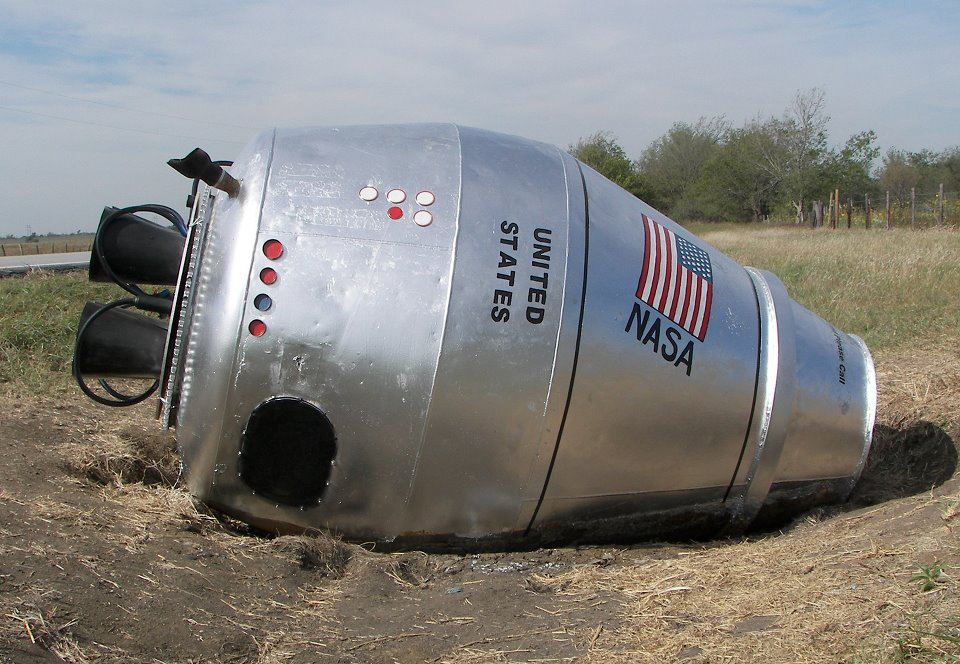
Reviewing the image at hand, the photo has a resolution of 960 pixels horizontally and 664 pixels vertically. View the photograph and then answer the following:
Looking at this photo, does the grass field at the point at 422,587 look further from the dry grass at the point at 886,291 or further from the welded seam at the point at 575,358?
the dry grass at the point at 886,291

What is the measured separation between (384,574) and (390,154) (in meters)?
2.20

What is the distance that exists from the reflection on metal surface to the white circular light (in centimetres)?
1

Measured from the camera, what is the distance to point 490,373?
14.2 ft

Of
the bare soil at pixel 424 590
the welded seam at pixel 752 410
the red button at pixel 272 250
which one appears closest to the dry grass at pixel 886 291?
the bare soil at pixel 424 590

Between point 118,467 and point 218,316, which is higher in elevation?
point 218,316

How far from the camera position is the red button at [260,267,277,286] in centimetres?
429

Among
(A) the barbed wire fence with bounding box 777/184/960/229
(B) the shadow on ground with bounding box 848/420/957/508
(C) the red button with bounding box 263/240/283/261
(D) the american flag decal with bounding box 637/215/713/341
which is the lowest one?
(B) the shadow on ground with bounding box 848/420/957/508

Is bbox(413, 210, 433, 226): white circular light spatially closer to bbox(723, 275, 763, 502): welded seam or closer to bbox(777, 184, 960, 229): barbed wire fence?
bbox(723, 275, 763, 502): welded seam

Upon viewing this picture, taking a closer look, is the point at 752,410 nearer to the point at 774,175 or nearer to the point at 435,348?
the point at 435,348

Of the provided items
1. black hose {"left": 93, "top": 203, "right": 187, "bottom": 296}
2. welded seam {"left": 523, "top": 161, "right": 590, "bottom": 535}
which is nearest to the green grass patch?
black hose {"left": 93, "top": 203, "right": 187, "bottom": 296}

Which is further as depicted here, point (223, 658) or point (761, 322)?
point (761, 322)

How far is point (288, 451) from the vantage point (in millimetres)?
4375

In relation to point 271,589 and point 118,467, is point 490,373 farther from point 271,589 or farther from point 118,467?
point 118,467

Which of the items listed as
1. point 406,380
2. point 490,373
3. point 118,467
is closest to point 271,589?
point 406,380
